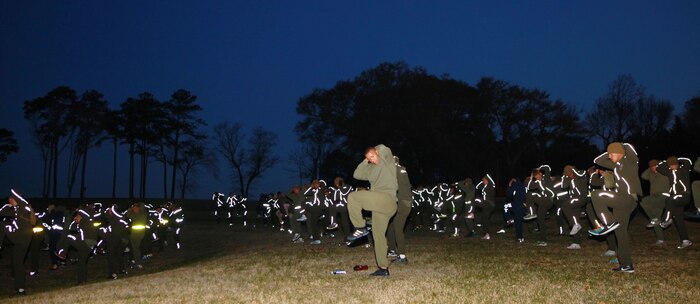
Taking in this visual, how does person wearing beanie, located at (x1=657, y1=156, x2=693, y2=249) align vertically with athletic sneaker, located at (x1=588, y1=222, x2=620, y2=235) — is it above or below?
A: above

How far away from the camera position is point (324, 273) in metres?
11.7

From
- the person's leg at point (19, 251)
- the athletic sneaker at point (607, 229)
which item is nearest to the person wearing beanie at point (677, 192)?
the athletic sneaker at point (607, 229)

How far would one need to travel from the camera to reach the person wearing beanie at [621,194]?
10.5m

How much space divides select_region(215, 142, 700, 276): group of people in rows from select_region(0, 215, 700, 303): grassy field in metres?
0.65

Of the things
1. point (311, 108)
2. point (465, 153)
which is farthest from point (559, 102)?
point (311, 108)

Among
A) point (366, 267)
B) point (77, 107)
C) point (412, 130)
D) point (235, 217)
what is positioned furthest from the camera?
point (77, 107)

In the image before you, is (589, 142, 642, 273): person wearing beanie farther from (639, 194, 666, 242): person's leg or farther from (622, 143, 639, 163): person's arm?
(639, 194, 666, 242): person's leg

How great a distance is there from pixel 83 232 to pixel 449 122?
42.1 meters

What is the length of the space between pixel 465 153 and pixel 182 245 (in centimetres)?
3115

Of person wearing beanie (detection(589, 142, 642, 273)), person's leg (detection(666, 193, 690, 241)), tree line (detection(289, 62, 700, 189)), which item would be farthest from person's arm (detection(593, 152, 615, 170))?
tree line (detection(289, 62, 700, 189))

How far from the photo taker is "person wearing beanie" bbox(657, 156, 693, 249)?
15847mm

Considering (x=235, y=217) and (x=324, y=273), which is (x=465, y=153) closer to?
(x=235, y=217)

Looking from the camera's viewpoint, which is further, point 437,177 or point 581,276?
point 437,177

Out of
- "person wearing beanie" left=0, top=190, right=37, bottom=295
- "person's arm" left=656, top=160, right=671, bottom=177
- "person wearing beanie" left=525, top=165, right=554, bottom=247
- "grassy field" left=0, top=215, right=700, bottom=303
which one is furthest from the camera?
"person wearing beanie" left=525, top=165, right=554, bottom=247
